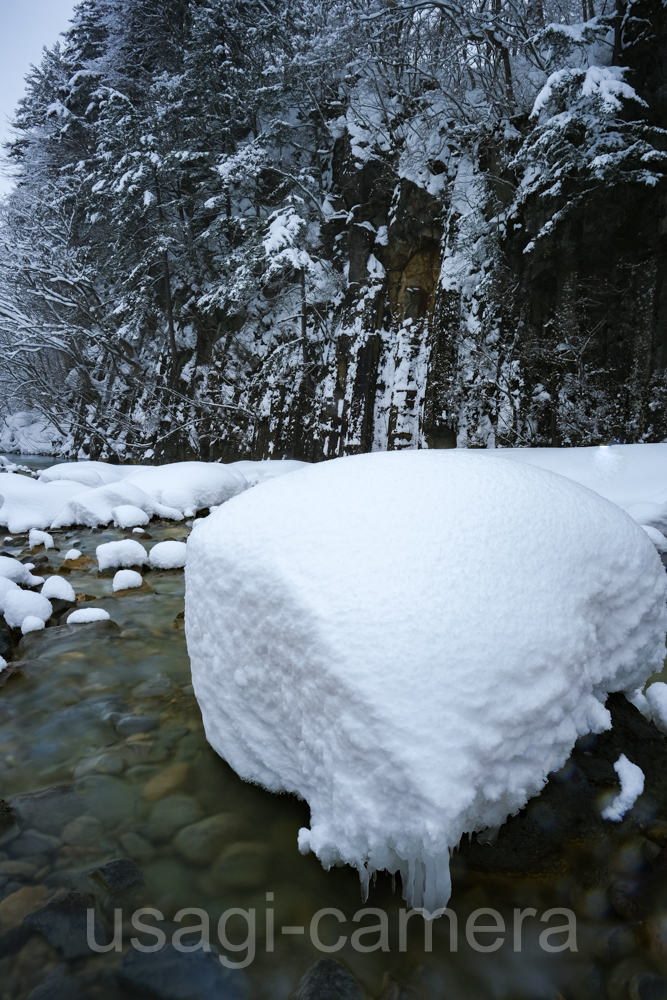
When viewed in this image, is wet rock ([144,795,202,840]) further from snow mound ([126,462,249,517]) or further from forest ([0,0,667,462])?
forest ([0,0,667,462])

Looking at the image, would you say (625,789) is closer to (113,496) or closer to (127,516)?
(127,516)

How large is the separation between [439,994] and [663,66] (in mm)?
→ 9918

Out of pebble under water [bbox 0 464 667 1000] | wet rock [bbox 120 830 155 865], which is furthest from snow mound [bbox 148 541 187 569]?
wet rock [bbox 120 830 155 865]

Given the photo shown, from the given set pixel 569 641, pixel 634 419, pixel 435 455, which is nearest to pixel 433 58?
pixel 634 419

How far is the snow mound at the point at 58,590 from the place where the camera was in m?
3.45

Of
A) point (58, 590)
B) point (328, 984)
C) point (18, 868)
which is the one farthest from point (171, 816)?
point (58, 590)

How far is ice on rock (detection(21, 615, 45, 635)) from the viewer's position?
3025mm

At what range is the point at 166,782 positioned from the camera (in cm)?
182

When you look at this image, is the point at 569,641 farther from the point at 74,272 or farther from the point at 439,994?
the point at 74,272

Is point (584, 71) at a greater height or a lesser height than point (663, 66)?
lesser

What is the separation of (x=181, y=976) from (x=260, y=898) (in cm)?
26

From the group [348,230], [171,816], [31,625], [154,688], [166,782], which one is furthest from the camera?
[348,230]

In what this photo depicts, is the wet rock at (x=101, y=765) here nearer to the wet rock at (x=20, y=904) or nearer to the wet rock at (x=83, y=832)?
the wet rock at (x=83, y=832)

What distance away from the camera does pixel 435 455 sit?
1.91 meters
